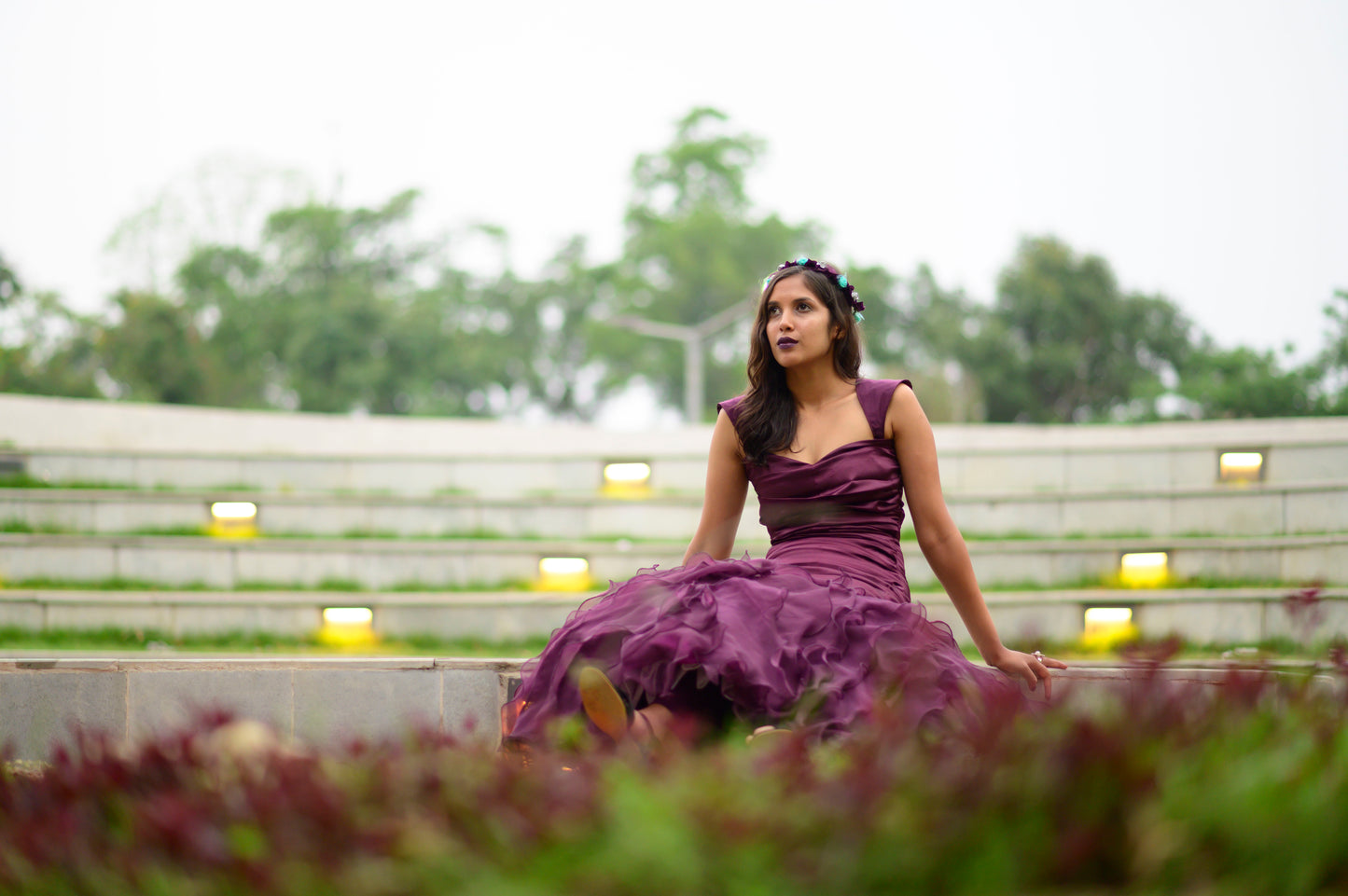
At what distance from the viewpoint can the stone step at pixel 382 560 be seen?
20.3 feet

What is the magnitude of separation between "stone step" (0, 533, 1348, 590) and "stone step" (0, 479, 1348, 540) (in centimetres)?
30

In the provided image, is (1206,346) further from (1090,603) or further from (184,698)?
(184,698)

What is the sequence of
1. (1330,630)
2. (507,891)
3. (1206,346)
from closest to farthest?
1. (507,891)
2. (1330,630)
3. (1206,346)

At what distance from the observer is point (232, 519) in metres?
7.21

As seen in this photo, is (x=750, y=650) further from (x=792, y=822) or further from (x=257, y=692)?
(x=257, y=692)

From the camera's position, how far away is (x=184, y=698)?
381 centimetres

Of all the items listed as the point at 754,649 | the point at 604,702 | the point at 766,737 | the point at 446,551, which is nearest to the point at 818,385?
the point at 754,649

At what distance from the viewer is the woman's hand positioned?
287 centimetres

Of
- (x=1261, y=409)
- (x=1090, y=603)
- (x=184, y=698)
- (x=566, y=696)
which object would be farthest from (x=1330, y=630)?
(x=1261, y=409)

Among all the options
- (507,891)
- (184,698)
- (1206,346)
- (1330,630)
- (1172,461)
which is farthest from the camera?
(1206,346)

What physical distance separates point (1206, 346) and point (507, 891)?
33.6m

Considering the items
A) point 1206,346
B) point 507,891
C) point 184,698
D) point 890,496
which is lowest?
point 184,698

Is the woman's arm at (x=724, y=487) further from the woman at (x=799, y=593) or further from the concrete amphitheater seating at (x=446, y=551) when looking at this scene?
the concrete amphitheater seating at (x=446, y=551)

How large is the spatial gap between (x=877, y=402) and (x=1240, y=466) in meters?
5.20
